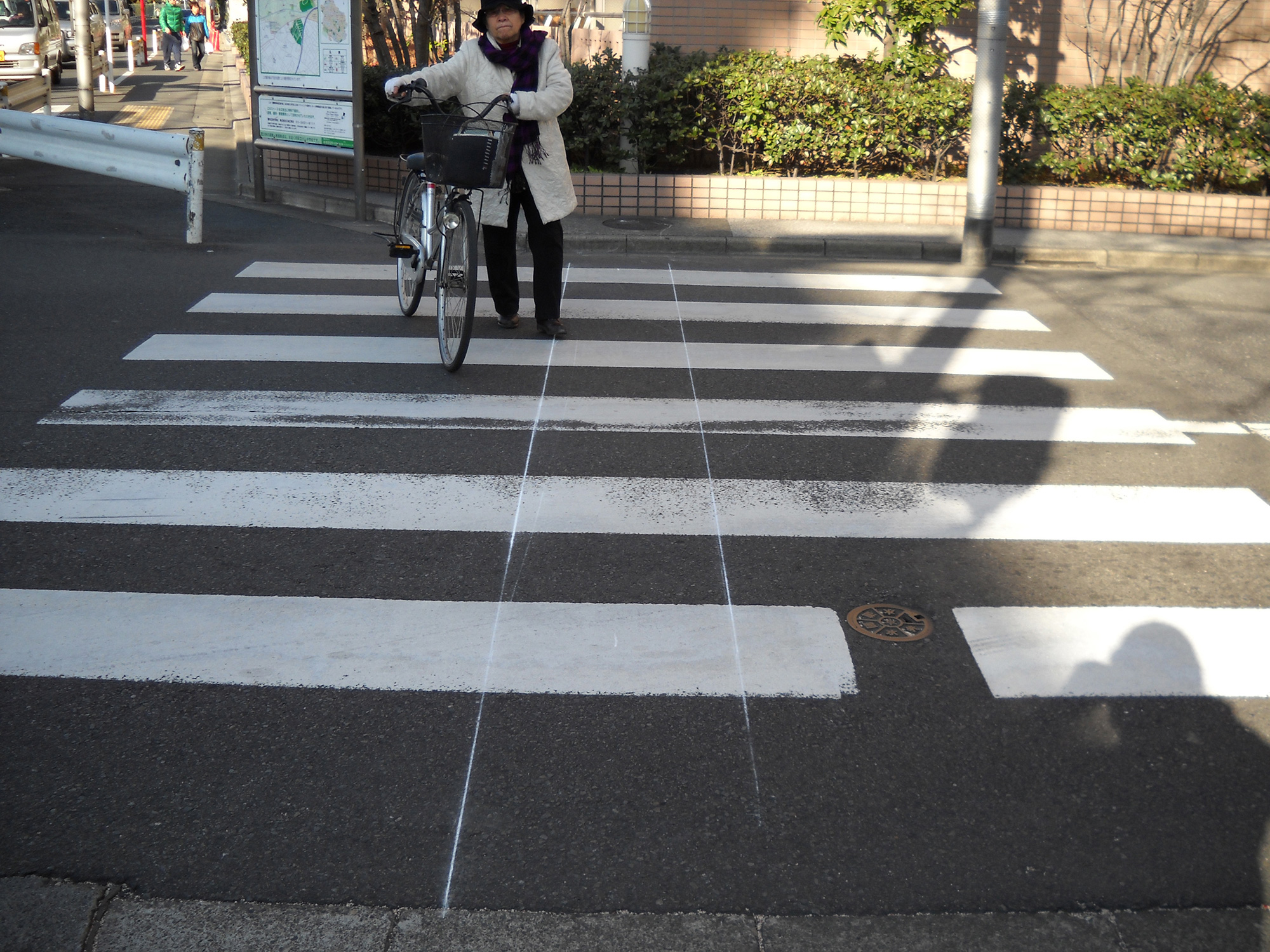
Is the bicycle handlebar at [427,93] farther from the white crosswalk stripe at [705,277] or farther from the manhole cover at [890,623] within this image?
the manhole cover at [890,623]

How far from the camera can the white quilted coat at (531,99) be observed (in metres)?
6.71

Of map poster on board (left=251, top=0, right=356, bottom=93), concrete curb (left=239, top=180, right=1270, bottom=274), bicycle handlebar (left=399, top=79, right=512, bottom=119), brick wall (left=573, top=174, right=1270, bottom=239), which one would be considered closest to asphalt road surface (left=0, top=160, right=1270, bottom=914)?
bicycle handlebar (left=399, top=79, right=512, bottom=119)

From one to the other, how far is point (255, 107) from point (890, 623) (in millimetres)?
10270

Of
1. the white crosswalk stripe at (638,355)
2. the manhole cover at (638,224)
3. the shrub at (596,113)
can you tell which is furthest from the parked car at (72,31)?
the white crosswalk stripe at (638,355)

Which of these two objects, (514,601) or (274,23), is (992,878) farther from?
(274,23)

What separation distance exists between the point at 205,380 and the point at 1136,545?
4637 mm

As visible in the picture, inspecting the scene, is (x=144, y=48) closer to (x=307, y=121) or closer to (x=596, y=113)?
(x=307, y=121)

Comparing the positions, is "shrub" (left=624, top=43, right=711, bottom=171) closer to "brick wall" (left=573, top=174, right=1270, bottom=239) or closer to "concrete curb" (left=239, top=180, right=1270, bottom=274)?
"brick wall" (left=573, top=174, right=1270, bottom=239)

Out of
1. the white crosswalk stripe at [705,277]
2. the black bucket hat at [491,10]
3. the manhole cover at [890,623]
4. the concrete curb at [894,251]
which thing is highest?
the black bucket hat at [491,10]

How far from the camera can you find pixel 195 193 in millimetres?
9961

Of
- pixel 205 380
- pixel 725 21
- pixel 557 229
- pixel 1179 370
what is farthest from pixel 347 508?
pixel 725 21

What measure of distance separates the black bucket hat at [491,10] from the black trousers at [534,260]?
34.6 inches

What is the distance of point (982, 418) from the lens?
624 centimetres

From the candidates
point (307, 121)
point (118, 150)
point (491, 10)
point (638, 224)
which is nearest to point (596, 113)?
point (638, 224)
